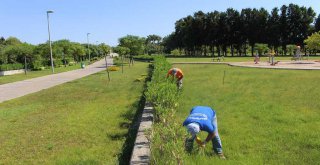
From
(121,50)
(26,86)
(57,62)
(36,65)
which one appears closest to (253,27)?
(121,50)

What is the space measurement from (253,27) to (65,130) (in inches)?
2767

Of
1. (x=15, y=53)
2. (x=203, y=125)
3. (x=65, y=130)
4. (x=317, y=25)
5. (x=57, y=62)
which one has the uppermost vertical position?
(x=317, y=25)

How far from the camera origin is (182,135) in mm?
4520

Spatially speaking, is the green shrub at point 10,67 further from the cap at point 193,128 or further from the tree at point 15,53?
the cap at point 193,128

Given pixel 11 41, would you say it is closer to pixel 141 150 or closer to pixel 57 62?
pixel 57 62

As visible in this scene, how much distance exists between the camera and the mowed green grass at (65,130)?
21.4 ft

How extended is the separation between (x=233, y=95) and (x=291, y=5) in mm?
67179

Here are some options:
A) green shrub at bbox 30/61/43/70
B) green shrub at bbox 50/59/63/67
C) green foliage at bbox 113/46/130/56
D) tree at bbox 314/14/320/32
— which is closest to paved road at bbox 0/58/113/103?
green shrub at bbox 30/61/43/70

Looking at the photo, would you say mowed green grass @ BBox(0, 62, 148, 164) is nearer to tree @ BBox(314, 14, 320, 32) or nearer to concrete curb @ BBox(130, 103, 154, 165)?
concrete curb @ BBox(130, 103, 154, 165)

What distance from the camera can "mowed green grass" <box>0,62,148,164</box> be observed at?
6.53m

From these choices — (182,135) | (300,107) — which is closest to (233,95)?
(300,107)

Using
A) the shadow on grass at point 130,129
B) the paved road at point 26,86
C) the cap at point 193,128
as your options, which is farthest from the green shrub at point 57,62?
the cap at point 193,128

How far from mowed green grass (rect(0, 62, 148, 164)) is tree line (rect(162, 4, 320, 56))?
6165 cm

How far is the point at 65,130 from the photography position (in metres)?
8.59
